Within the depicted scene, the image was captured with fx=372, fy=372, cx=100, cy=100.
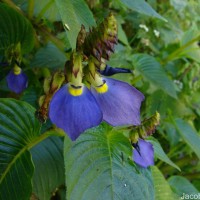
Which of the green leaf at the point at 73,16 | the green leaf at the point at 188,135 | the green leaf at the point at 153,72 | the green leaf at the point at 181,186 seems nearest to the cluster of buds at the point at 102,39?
the green leaf at the point at 73,16

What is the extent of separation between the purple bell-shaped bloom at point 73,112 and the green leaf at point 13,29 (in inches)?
21.0

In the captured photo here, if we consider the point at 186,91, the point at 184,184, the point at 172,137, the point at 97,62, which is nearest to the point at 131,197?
the point at 97,62

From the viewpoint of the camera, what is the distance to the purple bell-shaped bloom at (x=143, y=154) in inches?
34.3

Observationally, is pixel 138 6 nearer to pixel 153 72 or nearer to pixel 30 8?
pixel 30 8

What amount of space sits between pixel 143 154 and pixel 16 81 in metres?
0.53

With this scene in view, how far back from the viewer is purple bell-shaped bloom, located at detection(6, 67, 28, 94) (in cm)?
121

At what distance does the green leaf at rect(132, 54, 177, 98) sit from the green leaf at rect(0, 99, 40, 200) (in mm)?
673

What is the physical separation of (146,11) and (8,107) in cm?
42

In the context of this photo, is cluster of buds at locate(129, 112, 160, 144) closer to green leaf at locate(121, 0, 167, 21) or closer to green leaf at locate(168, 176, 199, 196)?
green leaf at locate(121, 0, 167, 21)

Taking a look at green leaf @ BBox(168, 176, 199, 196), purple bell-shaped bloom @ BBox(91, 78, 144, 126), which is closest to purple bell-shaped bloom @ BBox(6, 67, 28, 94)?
purple bell-shaped bloom @ BBox(91, 78, 144, 126)

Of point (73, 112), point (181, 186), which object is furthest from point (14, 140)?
point (181, 186)

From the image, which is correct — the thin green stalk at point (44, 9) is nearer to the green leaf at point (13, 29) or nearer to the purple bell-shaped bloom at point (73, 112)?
the green leaf at point (13, 29)

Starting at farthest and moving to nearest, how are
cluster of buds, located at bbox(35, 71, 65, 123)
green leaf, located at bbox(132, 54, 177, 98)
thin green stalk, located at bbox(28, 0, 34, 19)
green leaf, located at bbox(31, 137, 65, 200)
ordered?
green leaf, located at bbox(132, 54, 177, 98)
thin green stalk, located at bbox(28, 0, 34, 19)
green leaf, located at bbox(31, 137, 65, 200)
cluster of buds, located at bbox(35, 71, 65, 123)

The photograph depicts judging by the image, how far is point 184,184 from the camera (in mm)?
1487
